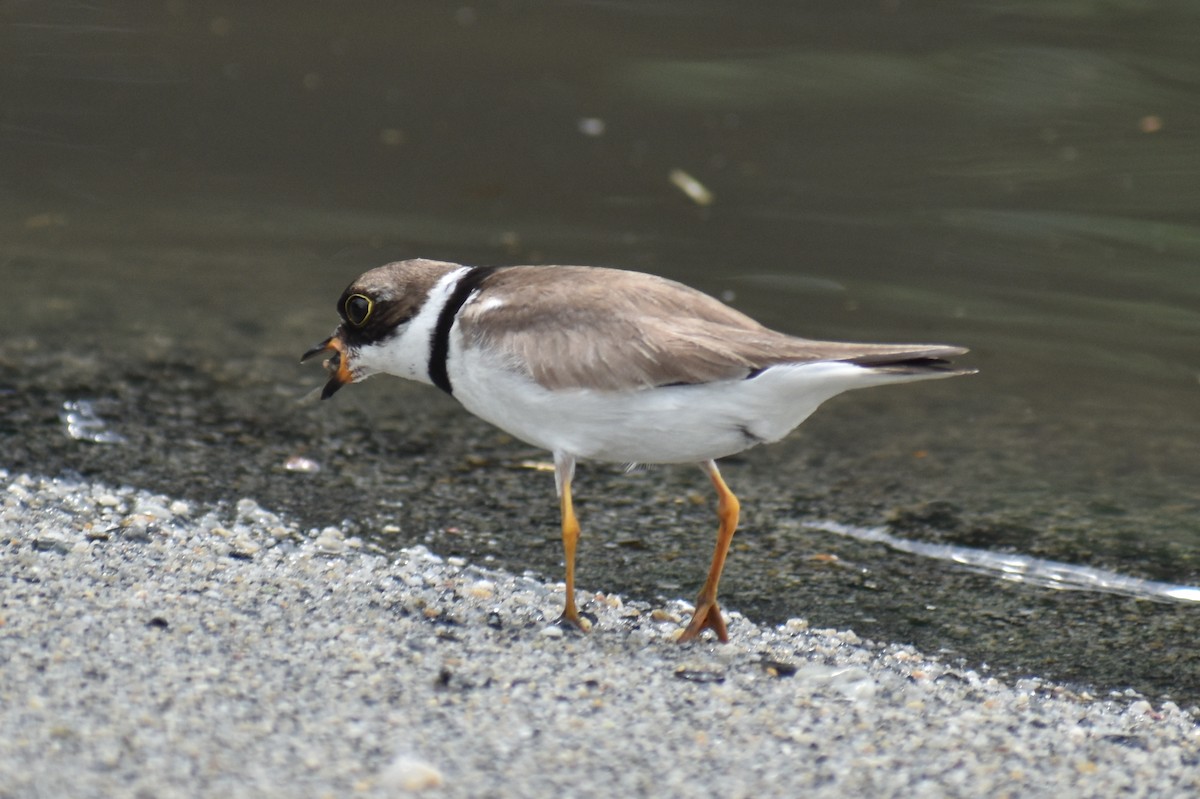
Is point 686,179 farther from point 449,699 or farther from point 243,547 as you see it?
point 449,699

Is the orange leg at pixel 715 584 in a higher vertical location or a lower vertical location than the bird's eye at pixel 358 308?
lower

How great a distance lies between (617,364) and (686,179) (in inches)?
198

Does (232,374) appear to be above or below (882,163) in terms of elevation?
below

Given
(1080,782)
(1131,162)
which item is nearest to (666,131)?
(1131,162)

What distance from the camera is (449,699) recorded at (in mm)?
3686

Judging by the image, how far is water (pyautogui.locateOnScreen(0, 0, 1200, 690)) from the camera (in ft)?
23.5

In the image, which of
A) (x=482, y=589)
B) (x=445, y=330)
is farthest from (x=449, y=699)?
(x=445, y=330)

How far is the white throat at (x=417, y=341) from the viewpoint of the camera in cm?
451

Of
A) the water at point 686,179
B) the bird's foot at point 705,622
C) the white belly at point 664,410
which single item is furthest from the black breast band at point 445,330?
the water at point 686,179

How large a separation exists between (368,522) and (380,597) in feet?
2.65

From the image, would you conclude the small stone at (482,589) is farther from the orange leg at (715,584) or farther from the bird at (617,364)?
the orange leg at (715,584)

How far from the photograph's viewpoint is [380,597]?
14.5ft

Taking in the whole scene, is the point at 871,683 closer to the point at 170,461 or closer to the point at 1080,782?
the point at 1080,782

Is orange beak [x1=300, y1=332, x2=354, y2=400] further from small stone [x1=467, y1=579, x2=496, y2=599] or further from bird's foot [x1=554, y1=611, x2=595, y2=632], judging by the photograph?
bird's foot [x1=554, y1=611, x2=595, y2=632]
